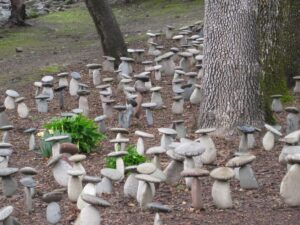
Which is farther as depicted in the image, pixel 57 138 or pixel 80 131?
pixel 80 131

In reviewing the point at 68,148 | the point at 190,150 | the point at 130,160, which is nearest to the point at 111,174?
the point at 130,160

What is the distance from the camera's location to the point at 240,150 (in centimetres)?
788

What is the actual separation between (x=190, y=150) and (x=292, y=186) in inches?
42.1

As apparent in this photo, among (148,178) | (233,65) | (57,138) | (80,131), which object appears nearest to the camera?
(148,178)

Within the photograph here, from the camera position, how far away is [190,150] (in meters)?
6.47

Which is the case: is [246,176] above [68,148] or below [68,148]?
below

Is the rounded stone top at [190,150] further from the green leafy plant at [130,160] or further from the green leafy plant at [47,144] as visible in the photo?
the green leafy plant at [47,144]

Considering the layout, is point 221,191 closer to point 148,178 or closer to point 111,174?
point 148,178

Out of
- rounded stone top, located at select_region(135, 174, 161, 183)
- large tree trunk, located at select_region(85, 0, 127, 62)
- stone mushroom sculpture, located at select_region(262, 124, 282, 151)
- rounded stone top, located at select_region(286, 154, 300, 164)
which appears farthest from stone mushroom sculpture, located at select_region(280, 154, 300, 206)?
large tree trunk, located at select_region(85, 0, 127, 62)

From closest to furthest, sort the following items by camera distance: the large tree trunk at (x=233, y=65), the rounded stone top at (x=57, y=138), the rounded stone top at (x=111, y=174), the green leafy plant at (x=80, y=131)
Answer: the rounded stone top at (x=111, y=174)
the rounded stone top at (x=57, y=138)
the green leafy plant at (x=80, y=131)
the large tree trunk at (x=233, y=65)

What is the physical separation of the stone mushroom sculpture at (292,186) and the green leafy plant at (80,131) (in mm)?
2864

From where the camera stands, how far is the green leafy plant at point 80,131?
26.9 feet

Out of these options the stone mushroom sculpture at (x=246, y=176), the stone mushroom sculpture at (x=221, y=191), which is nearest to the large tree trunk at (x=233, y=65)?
the stone mushroom sculpture at (x=246, y=176)

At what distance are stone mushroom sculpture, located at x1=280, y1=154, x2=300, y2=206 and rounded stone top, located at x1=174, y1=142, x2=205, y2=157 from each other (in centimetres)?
89
